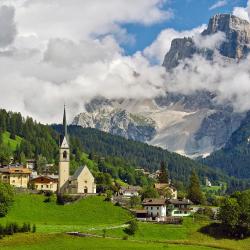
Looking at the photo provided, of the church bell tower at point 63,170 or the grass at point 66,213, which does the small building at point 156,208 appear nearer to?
the grass at point 66,213

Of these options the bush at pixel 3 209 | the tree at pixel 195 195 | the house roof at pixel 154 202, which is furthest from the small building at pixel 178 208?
the bush at pixel 3 209

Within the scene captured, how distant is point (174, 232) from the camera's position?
134m

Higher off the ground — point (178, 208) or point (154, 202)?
point (154, 202)

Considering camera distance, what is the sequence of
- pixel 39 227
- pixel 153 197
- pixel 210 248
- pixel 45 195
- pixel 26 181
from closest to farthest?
pixel 210 248, pixel 39 227, pixel 45 195, pixel 153 197, pixel 26 181

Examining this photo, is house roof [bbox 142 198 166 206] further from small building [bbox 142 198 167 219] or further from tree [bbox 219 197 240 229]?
tree [bbox 219 197 240 229]

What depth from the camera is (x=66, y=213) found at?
490 feet

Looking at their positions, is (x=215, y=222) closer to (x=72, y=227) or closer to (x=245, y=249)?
(x=245, y=249)

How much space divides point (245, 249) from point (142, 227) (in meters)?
22.1

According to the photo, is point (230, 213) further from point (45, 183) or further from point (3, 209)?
point (45, 183)

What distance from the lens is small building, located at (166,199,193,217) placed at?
161 metres

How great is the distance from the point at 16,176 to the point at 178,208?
175 ft

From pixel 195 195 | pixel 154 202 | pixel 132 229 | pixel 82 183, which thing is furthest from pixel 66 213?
pixel 195 195

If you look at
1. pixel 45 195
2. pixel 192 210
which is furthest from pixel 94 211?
pixel 192 210

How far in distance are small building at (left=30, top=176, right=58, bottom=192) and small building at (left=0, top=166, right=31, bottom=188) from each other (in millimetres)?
2246
